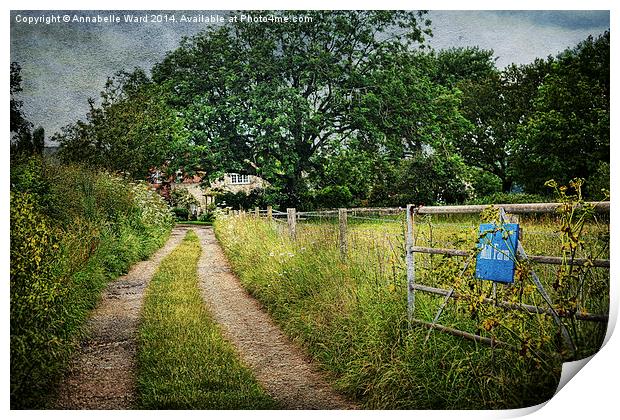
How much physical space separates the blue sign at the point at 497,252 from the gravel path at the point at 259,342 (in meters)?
1.20

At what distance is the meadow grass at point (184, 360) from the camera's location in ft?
12.7

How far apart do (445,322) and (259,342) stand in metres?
1.39

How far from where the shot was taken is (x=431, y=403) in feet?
12.2

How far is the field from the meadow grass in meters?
0.53

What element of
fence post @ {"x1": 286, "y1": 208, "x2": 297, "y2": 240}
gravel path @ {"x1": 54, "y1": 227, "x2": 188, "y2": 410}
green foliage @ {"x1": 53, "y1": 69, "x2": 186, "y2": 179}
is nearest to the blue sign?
fence post @ {"x1": 286, "y1": 208, "x2": 297, "y2": 240}

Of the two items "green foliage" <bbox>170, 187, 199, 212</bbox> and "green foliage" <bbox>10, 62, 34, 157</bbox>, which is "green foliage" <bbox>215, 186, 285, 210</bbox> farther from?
"green foliage" <bbox>10, 62, 34, 157</bbox>

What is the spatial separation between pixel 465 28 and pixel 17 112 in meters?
3.17

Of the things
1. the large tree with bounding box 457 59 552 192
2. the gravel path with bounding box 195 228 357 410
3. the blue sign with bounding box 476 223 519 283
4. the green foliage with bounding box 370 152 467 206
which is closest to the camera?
the blue sign with bounding box 476 223 519 283

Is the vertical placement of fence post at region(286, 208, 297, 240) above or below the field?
above

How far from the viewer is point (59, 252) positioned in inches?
159

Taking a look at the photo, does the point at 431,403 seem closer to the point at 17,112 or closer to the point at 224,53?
the point at 224,53

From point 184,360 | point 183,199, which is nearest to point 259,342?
point 184,360

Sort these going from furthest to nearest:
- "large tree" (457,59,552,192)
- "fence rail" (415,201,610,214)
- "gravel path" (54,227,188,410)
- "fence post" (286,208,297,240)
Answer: "fence post" (286,208,297,240)
"large tree" (457,59,552,192)
"gravel path" (54,227,188,410)
"fence rail" (415,201,610,214)

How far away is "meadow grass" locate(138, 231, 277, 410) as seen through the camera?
3875 millimetres
